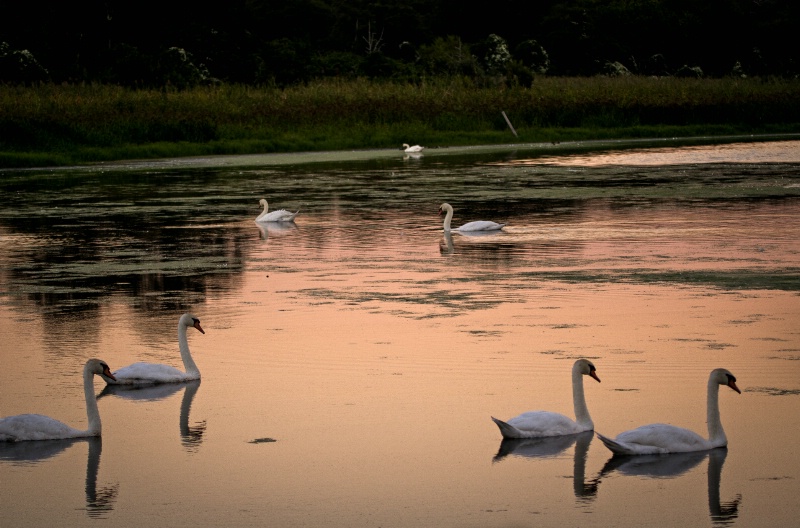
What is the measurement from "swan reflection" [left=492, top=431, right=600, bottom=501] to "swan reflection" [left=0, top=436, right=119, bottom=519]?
2129mm

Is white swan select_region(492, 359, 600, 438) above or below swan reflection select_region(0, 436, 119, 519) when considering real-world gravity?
above

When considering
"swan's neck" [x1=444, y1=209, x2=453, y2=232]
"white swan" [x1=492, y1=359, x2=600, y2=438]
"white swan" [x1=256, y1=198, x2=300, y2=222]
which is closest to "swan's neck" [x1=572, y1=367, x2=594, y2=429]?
"white swan" [x1=492, y1=359, x2=600, y2=438]

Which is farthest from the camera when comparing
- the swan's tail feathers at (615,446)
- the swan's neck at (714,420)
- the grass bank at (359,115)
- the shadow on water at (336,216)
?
the grass bank at (359,115)

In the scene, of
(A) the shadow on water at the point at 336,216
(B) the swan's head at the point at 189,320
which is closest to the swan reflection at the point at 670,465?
(B) the swan's head at the point at 189,320

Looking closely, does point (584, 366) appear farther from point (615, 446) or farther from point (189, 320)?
point (189, 320)

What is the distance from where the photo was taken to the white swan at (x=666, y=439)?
815cm

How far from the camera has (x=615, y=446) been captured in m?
8.11

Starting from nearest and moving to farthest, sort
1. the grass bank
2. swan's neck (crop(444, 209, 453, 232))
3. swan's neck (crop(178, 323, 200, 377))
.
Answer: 1. swan's neck (crop(178, 323, 200, 377))
2. swan's neck (crop(444, 209, 453, 232))
3. the grass bank

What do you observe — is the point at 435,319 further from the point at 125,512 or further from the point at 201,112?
the point at 201,112

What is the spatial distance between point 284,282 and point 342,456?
6825 millimetres

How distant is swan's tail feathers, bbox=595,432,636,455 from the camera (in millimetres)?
8086

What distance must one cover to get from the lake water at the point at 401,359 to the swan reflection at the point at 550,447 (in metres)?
0.02

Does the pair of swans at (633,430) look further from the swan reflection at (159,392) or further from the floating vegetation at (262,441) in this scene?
the swan reflection at (159,392)

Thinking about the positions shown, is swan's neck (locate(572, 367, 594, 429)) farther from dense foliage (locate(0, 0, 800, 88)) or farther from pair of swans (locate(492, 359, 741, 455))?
dense foliage (locate(0, 0, 800, 88))
